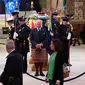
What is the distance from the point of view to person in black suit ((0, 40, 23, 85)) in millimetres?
6285

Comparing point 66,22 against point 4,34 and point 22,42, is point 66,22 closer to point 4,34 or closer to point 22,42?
point 22,42

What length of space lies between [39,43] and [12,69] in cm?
421

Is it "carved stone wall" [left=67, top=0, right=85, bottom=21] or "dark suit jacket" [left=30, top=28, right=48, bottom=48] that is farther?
"carved stone wall" [left=67, top=0, right=85, bottom=21]

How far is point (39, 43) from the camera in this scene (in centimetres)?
1048

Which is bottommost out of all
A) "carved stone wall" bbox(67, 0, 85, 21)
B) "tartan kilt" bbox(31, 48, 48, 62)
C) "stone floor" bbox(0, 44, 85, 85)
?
"stone floor" bbox(0, 44, 85, 85)

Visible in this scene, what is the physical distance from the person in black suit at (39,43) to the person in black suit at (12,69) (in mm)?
3915

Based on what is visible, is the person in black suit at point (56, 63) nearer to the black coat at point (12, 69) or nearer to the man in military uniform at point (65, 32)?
the black coat at point (12, 69)

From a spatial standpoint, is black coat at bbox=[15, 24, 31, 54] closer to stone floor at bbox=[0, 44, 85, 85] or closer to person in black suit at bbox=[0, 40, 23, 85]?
stone floor at bbox=[0, 44, 85, 85]

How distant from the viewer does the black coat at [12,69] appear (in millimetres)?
6285

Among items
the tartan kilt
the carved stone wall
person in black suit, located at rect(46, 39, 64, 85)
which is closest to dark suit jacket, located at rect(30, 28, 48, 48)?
the tartan kilt

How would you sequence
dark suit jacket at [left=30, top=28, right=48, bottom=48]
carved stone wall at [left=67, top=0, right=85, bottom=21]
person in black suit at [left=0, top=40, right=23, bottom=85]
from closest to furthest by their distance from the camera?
person in black suit at [left=0, top=40, right=23, bottom=85] < dark suit jacket at [left=30, top=28, right=48, bottom=48] < carved stone wall at [left=67, top=0, right=85, bottom=21]

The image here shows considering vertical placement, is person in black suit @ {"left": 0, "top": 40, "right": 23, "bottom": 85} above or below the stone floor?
above

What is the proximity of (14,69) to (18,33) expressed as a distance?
14.7 feet

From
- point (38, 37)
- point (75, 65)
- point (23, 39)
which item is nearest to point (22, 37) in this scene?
point (23, 39)
